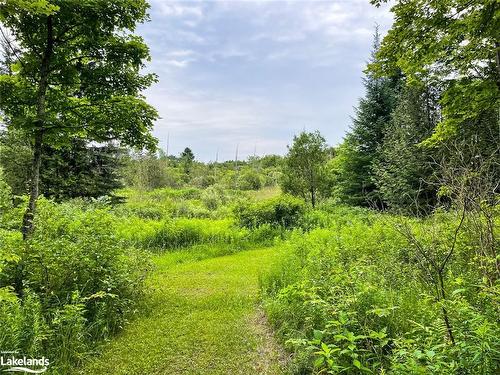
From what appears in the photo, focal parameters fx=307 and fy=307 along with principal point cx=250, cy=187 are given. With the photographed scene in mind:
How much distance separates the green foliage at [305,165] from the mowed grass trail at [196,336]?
30.9 feet

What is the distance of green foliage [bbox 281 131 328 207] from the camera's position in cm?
1533

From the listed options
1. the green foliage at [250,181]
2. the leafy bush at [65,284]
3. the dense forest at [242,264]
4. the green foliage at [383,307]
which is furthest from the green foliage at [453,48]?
the green foliage at [250,181]

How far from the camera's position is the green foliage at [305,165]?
15.3 metres

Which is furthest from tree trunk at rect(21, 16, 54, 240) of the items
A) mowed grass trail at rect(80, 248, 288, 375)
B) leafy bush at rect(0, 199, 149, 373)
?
mowed grass trail at rect(80, 248, 288, 375)

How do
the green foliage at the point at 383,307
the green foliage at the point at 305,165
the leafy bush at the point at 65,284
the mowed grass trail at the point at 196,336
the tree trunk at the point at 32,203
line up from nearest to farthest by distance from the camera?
the green foliage at the point at 383,307
the leafy bush at the point at 65,284
the mowed grass trail at the point at 196,336
the tree trunk at the point at 32,203
the green foliage at the point at 305,165

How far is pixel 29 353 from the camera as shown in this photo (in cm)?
307

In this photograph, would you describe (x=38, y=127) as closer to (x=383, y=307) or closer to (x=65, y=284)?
(x=65, y=284)

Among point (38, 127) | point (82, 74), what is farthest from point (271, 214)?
point (38, 127)

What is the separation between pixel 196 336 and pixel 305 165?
12282 mm

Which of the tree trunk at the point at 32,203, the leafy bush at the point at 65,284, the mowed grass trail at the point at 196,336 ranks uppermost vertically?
the tree trunk at the point at 32,203

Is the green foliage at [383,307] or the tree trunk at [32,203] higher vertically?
the tree trunk at [32,203]

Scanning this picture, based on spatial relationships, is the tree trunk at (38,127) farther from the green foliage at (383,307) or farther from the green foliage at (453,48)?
the green foliage at (453,48)

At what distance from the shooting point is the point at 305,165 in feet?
50.8

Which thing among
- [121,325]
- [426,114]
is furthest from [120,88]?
[426,114]
